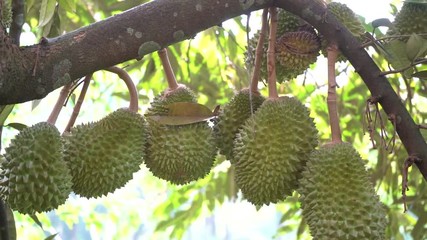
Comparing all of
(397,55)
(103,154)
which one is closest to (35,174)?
(103,154)

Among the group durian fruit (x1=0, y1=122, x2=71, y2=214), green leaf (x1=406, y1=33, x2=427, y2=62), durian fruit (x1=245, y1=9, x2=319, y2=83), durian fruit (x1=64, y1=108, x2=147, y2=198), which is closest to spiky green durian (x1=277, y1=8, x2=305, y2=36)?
durian fruit (x1=245, y1=9, x2=319, y2=83)

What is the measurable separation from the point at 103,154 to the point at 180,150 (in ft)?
0.42

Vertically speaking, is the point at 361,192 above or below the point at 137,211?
below

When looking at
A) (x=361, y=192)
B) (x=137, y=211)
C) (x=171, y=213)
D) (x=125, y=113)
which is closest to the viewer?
(x=361, y=192)

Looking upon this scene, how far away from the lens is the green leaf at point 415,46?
0.95 meters

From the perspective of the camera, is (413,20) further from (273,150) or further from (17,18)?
(17,18)

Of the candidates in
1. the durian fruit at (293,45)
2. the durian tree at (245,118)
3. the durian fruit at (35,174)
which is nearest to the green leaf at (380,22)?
the durian tree at (245,118)

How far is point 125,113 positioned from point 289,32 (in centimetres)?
31

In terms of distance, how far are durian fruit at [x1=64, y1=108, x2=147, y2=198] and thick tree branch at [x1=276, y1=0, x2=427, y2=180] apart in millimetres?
328

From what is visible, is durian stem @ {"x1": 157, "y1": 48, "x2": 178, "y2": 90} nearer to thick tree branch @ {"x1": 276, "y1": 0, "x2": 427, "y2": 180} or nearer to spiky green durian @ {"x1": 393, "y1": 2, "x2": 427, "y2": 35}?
thick tree branch @ {"x1": 276, "y1": 0, "x2": 427, "y2": 180}

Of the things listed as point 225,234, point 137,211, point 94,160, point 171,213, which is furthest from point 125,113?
point 225,234

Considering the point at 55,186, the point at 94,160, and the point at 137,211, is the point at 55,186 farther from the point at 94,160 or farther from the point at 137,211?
the point at 137,211

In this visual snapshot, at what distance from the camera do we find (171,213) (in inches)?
101

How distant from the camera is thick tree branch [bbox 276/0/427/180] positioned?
94 cm
